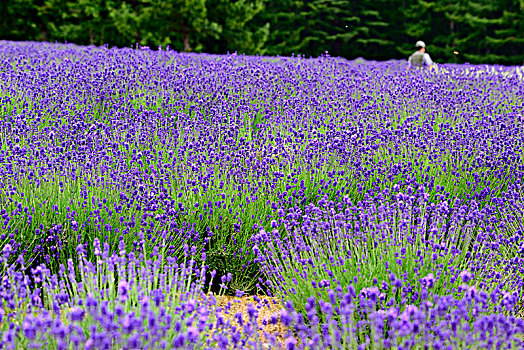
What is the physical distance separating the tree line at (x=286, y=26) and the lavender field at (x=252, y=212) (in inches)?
433

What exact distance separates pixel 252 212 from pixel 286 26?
70.5 feet

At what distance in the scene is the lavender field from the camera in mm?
1979

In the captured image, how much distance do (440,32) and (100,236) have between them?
77.9 feet

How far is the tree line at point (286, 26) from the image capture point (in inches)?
662

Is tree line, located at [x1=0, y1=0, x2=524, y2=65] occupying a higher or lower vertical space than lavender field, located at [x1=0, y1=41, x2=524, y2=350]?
higher

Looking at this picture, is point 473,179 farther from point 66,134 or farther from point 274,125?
point 66,134

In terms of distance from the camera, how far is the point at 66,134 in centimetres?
415

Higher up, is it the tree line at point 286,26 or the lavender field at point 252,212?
the tree line at point 286,26

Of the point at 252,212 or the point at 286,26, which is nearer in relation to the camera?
the point at 252,212

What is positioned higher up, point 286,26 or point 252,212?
point 286,26

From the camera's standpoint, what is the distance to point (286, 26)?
23.6 m

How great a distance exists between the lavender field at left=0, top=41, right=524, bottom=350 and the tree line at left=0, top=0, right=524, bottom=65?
1100 cm

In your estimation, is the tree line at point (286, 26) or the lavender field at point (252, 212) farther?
the tree line at point (286, 26)

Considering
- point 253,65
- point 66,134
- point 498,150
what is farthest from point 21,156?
point 253,65
